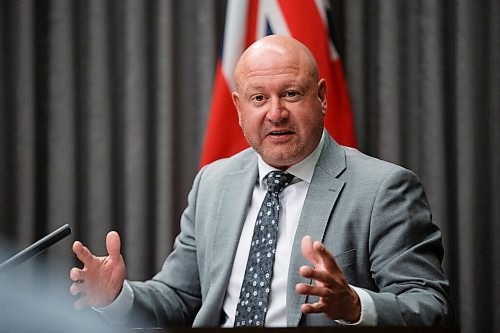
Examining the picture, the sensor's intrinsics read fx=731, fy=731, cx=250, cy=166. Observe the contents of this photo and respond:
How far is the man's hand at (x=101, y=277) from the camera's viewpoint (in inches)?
68.0

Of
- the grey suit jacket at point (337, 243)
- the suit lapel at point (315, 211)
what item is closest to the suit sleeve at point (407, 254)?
the grey suit jacket at point (337, 243)

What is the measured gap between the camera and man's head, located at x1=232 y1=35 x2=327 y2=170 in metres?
1.91

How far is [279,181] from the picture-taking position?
199 centimetres

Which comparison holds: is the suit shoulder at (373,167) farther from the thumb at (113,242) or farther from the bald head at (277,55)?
the thumb at (113,242)

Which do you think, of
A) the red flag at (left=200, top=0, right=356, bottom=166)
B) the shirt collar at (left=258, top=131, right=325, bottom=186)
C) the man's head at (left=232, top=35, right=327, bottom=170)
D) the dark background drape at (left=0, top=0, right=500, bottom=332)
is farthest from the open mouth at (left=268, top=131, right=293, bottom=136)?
the dark background drape at (left=0, top=0, right=500, bottom=332)

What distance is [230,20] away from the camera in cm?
264

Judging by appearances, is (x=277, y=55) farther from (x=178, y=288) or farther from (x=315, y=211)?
(x=178, y=288)

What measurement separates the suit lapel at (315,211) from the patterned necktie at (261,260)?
0.07 metres

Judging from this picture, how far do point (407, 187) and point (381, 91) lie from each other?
1.05 meters

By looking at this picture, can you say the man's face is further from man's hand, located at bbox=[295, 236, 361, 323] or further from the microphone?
the microphone

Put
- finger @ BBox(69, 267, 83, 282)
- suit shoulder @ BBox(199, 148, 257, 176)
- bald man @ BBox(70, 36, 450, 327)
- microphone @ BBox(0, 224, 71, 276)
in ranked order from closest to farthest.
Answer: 1. microphone @ BBox(0, 224, 71, 276)
2. finger @ BBox(69, 267, 83, 282)
3. bald man @ BBox(70, 36, 450, 327)
4. suit shoulder @ BBox(199, 148, 257, 176)

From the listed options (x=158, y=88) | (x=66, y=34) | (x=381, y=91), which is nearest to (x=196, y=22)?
(x=158, y=88)

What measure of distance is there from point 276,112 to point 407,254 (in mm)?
488

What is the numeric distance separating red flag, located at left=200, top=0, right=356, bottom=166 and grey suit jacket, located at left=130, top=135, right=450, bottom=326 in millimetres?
484
